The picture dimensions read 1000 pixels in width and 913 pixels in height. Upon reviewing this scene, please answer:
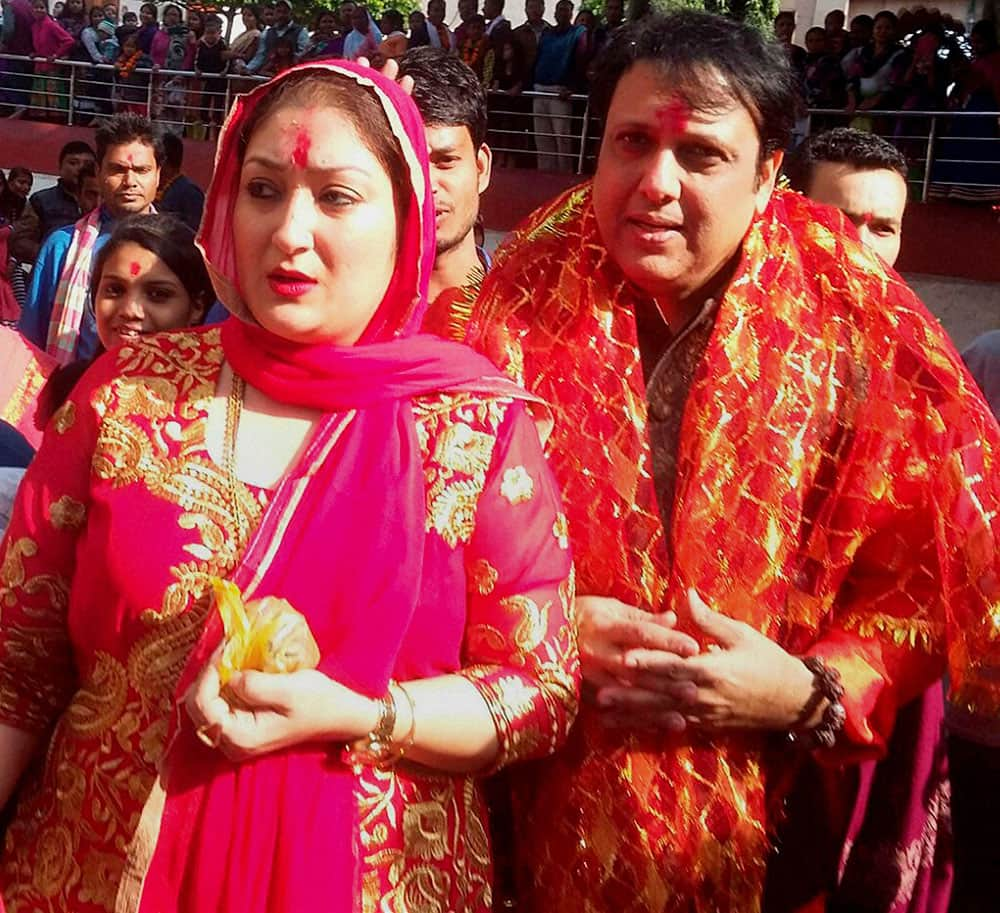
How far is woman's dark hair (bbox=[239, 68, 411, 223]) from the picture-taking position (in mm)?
1802

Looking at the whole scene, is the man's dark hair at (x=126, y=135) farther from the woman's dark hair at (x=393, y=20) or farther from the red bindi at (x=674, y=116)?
the woman's dark hair at (x=393, y=20)

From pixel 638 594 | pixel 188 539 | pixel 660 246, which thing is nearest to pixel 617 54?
pixel 660 246

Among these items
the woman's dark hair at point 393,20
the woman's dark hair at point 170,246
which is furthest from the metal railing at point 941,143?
the woman's dark hair at point 170,246

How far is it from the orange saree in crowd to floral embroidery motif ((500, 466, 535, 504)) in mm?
251

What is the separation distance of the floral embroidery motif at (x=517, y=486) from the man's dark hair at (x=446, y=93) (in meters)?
1.62

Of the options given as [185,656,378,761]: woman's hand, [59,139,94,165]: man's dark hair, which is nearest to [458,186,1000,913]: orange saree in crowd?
[185,656,378,761]: woman's hand

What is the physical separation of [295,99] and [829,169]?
176 centimetres

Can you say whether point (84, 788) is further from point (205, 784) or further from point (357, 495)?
point (357, 495)

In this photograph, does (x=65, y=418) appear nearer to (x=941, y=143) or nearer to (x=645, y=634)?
(x=645, y=634)

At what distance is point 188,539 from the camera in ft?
5.69

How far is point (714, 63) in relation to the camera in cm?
210

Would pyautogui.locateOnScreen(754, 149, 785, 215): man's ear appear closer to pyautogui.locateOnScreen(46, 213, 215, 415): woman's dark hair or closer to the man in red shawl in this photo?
the man in red shawl

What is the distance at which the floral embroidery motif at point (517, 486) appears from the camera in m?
1.82

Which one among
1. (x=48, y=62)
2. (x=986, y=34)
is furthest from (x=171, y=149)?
(x=48, y=62)
